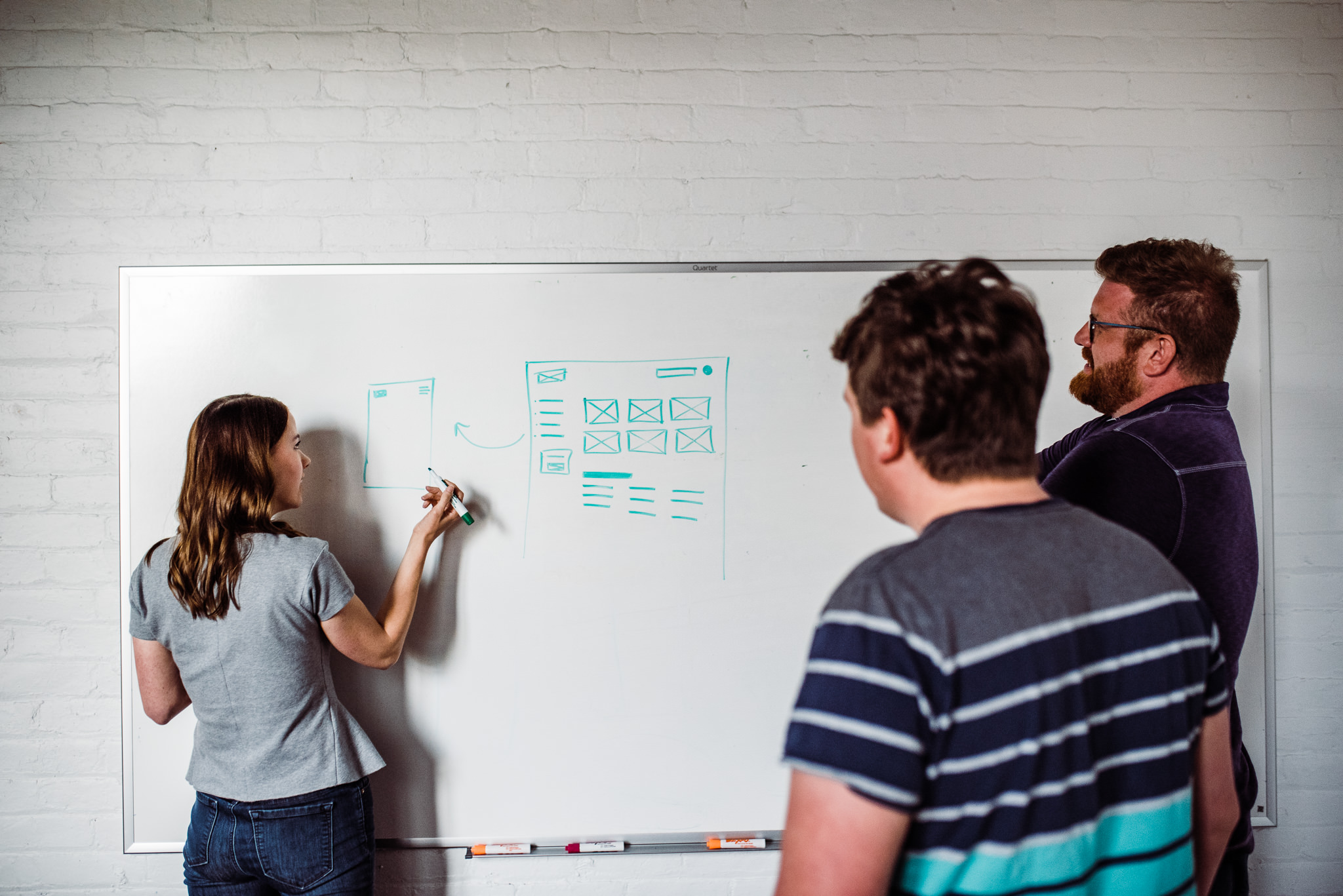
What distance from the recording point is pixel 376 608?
1592mm

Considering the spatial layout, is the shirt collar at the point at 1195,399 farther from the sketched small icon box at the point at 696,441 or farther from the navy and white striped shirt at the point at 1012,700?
the sketched small icon box at the point at 696,441

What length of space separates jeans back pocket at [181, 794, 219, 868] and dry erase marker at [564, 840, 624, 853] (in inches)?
26.8

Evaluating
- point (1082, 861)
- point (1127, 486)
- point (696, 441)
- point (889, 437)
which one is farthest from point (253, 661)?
point (1127, 486)

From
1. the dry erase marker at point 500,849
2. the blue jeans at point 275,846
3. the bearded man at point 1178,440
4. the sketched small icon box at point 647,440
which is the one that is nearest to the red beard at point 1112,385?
the bearded man at point 1178,440

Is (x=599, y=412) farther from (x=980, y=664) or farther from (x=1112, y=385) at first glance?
(x=980, y=664)

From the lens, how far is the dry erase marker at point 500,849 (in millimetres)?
1589

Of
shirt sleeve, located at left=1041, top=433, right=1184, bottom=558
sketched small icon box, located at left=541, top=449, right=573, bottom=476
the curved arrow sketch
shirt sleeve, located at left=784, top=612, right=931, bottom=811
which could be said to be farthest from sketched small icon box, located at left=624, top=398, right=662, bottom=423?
shirt sleeve, located at left=784, top=612, right=931, bottom=811

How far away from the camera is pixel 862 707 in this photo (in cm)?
63

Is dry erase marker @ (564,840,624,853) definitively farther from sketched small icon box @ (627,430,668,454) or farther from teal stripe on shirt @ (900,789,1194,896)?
teal stripe on shirt @ (900,789,1194,896)

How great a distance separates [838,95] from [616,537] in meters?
1.09

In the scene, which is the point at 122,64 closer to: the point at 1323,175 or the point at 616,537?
the point at 616,537

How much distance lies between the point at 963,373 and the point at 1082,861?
47 cm

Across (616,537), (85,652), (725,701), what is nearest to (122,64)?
(85,652)

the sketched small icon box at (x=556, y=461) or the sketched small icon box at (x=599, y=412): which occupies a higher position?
the sketched small icon box at (x=599, y=412)
